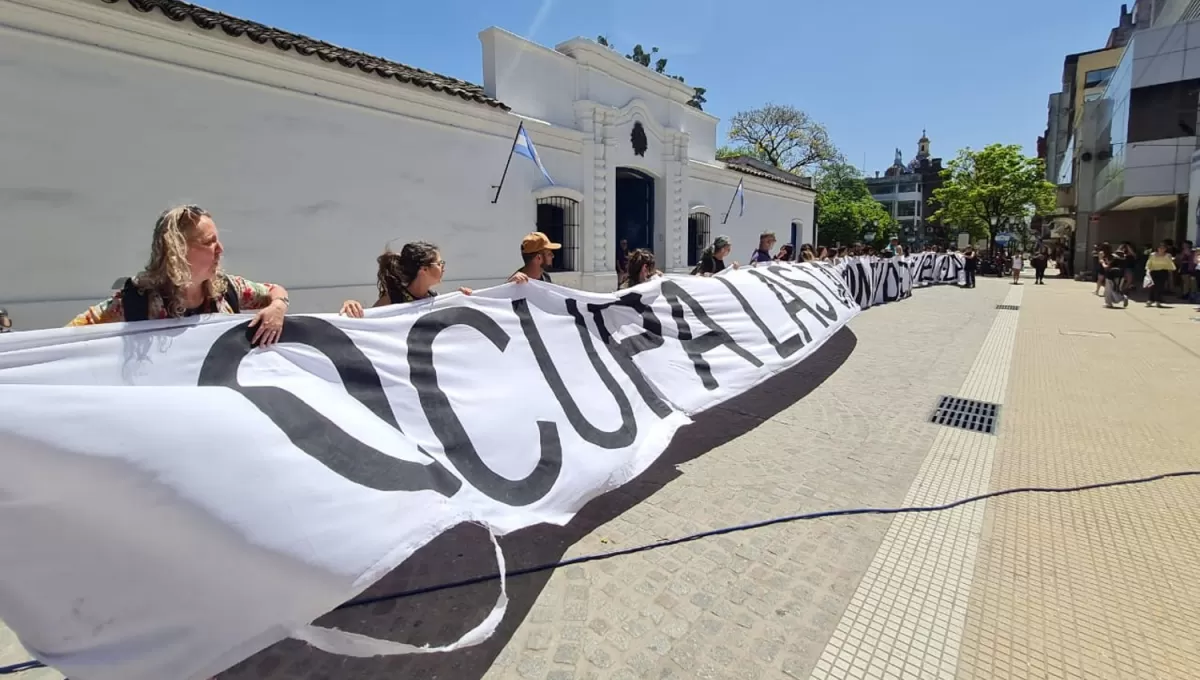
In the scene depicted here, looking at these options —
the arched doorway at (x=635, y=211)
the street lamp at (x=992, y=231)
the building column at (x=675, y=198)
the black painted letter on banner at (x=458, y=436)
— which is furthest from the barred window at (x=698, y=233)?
the street lamp at (x=992, y=231)

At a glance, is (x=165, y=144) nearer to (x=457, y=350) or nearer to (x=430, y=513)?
(x=457, y=350)

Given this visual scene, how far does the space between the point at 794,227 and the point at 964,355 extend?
13.4 meters

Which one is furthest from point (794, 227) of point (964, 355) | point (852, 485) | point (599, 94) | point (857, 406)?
point (852, 485)

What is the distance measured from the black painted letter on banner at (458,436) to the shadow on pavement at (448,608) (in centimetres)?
47

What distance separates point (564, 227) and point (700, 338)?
6.94 m

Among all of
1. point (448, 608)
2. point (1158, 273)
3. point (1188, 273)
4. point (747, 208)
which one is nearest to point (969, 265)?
point (1188, 273)

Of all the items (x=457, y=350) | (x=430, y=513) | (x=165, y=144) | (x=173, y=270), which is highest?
(x=165, y=144)

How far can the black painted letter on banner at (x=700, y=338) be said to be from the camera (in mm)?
4848

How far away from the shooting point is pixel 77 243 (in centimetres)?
541

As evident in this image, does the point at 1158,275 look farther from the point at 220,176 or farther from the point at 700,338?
the point at 220,176

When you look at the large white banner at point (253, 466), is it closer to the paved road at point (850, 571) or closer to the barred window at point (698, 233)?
the paved road at point (850, 571)

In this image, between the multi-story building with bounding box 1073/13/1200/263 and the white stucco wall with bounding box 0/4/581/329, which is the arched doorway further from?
the multi-story building with bounding box 1073/13/1200/263

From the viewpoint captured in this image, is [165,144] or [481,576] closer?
[481,576]

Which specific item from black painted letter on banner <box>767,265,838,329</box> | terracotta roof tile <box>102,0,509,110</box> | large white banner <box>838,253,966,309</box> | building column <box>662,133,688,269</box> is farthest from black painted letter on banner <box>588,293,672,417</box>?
building column <box>662,133,688,269</box>
